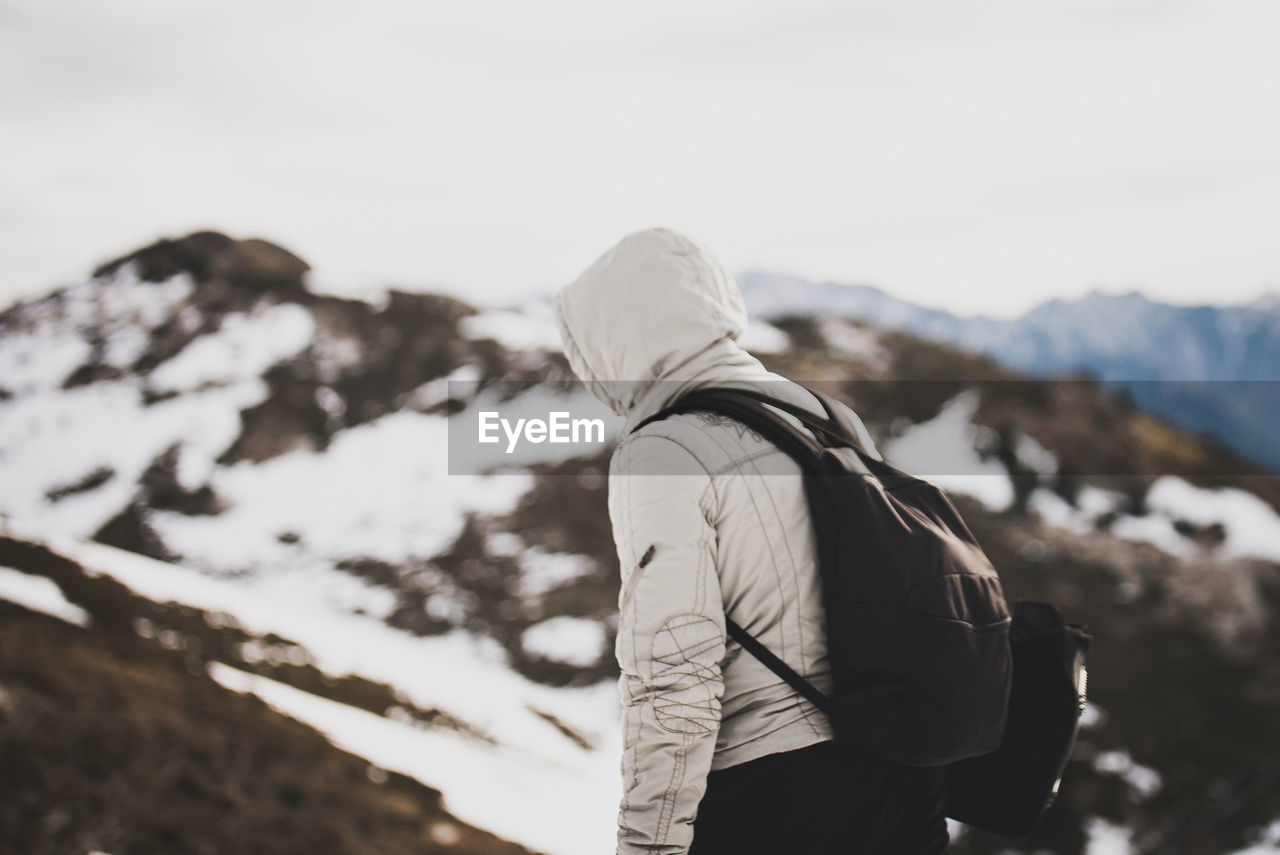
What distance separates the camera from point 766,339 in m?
46.9

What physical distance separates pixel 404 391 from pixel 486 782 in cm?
3074

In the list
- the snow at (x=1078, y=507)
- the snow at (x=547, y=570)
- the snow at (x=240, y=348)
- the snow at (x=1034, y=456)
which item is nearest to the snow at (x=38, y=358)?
the snow at (x=240, y=348)

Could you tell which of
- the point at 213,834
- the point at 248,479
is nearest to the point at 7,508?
the point at 248,479

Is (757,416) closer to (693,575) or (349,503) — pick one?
(693,575)

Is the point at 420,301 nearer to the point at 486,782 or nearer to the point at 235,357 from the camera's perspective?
the point at 235,357

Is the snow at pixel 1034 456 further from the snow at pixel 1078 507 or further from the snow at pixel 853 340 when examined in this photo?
the snow at pixel 853 340

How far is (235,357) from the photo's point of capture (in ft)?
161

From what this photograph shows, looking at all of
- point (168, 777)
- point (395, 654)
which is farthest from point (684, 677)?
point (395, 654)

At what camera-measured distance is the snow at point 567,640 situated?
23.7 m

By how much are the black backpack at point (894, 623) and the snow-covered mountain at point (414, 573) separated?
9543 mm

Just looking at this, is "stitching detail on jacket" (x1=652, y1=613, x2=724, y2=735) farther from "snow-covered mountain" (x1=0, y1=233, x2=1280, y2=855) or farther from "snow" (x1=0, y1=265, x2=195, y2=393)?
"snow" (x1=0, y1=265, x2=195, y2=393)

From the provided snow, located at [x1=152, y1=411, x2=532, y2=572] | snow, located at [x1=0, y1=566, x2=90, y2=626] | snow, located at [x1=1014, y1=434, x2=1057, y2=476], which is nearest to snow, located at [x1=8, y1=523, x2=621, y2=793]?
snow, located at [x1=152, y1=411, x2=532, y2=572]

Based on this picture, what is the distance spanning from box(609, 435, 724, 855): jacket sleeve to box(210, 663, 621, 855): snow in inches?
508

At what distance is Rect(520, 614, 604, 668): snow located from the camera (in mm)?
23688
